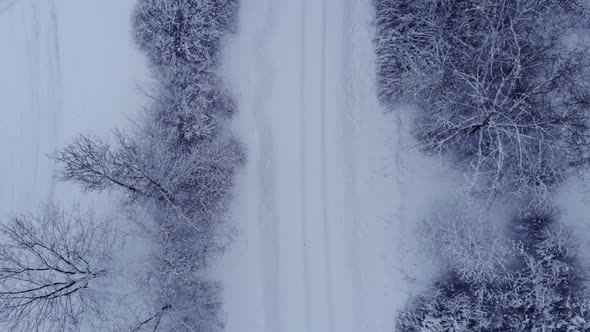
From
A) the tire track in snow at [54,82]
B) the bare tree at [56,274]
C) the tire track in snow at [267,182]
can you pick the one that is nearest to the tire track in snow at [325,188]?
the tire track in snow at [267,182]

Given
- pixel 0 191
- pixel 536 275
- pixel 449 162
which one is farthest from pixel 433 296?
pixel 0 191

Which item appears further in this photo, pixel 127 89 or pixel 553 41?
pixel 127 89

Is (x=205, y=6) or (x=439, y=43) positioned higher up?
(x=205, y=6)

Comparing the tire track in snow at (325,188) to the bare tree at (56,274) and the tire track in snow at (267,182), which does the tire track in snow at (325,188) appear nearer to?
the tire track in snow at (267,182)

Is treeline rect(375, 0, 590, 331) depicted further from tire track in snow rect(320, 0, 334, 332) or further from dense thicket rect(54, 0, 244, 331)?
dense thicket rect(54, 0, 244, 331)

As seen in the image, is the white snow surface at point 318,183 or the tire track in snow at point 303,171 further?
the tire track in snow at point 303,171

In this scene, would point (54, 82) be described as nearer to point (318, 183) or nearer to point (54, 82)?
point (54, 82)

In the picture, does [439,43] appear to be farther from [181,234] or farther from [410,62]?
[181,234]
